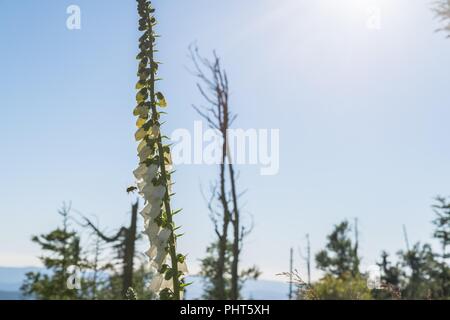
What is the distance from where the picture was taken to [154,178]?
2287 mm

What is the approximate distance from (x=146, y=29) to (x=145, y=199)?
3.29ft

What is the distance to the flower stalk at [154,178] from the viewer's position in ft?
6.83

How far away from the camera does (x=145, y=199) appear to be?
2268mm

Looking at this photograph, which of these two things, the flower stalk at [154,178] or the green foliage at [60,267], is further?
the green foliage at [60,267]

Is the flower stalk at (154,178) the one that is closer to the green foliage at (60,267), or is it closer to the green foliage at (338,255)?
the green foliage at (60,267)
